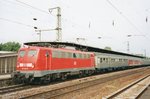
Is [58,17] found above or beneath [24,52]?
above

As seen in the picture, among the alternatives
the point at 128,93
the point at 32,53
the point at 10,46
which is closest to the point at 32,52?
the point at 32,53

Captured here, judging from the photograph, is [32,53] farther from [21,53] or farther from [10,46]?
[10,46]

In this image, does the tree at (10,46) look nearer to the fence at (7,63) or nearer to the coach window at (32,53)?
the fence at (7,63)

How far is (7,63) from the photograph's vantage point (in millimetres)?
31562

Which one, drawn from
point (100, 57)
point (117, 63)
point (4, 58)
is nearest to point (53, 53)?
point (4, 58)

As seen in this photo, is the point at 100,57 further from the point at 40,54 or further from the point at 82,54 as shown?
the point at 40,54

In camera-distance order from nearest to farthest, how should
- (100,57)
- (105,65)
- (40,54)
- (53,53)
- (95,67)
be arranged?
(40,54), (53,53), (95,67), (100,57), (105,65)

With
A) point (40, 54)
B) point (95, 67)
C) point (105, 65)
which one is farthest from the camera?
point (105, 65)

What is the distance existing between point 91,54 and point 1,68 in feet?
36.1

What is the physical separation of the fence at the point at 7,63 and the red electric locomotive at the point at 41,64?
9786mm

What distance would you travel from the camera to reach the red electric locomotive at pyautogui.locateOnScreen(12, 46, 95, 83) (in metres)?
19.3

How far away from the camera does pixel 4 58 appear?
31.2 metres

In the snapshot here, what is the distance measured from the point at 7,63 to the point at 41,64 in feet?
43.2

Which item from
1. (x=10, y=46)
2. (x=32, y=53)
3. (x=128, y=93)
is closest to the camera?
(x=128, y=93)
